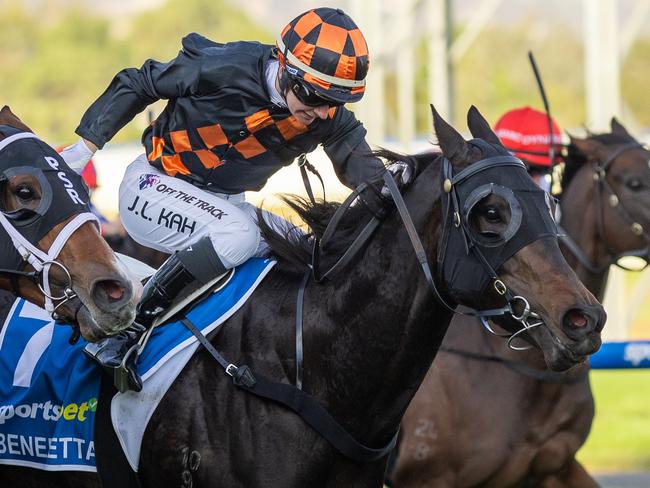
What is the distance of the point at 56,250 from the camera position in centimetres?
352

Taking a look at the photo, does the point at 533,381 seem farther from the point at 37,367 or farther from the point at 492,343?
the point at 37,367

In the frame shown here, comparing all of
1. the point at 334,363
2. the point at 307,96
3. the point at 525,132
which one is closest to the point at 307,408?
the point at 334,363

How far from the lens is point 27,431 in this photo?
414 cm

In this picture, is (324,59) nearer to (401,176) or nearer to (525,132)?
(401,176)

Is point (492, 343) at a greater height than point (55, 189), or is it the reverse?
point (55, 189)

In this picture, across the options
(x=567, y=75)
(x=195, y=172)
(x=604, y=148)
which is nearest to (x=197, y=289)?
(x=195, y=172)

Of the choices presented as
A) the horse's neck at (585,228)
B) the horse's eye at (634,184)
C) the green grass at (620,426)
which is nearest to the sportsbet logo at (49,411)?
the horse's neck at (585,228)

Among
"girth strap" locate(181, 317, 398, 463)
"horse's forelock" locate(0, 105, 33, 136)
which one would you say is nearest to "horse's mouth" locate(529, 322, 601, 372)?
"girth strap" locate(181, 317, 398, 463)

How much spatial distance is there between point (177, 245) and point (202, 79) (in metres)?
0.61

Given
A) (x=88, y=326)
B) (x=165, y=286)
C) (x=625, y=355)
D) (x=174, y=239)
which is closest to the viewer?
(x=88, y=326)

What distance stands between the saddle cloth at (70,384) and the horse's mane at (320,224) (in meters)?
0.08

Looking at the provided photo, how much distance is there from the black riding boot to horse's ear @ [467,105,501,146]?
98cm

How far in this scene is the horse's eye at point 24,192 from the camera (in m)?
3.57

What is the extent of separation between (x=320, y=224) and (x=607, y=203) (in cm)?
240
